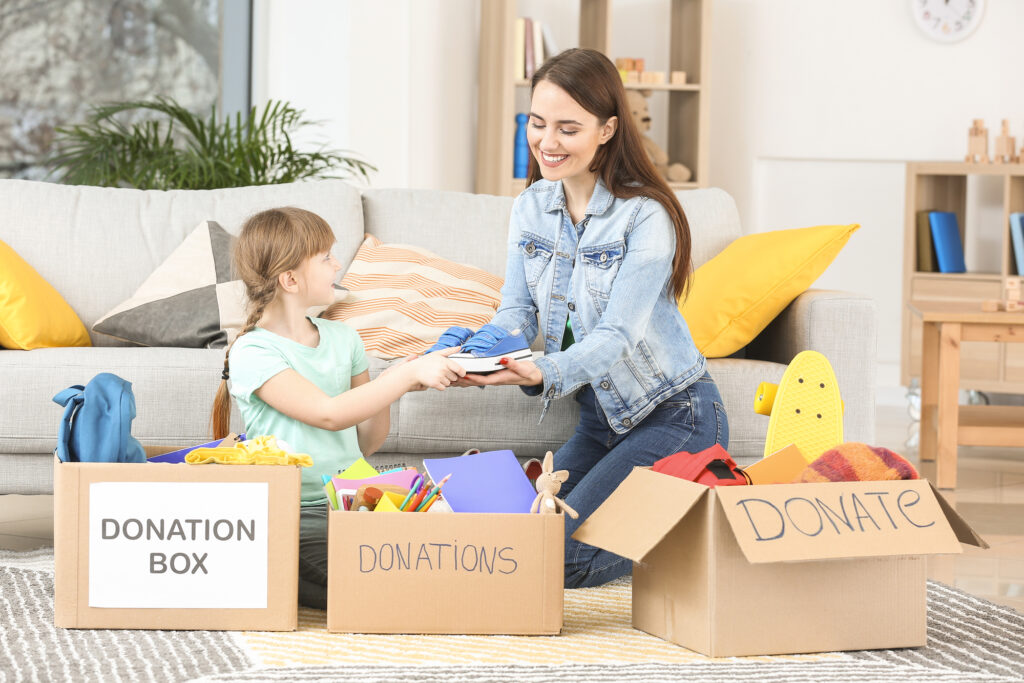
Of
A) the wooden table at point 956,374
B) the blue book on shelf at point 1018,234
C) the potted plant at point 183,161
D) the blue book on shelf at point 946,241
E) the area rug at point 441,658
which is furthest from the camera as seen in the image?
the blue book on shelf at point 946,241

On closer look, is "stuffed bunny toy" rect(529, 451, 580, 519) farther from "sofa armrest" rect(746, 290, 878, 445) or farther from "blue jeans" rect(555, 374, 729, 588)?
"sofa armrest" rect(746, 290, 878, 445)

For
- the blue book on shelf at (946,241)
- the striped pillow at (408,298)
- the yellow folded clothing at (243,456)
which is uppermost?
the blue book on shelf at (946,241)

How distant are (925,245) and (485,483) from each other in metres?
3.59

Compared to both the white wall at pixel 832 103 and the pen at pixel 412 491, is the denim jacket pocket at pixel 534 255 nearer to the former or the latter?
the pen at pixel 412 491

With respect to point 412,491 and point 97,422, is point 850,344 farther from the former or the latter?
point 97,422

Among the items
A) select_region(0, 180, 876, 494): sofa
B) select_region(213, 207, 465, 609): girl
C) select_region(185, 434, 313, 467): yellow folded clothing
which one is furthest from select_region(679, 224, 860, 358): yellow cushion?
select_region(185, 434, 313, 467): yellow folded clothing

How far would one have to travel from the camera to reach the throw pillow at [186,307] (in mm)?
2541

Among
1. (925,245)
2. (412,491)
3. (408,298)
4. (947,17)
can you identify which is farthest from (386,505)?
(947,17)

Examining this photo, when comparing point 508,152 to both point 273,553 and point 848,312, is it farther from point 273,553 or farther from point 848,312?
point 273,553

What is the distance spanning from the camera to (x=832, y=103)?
5234 millimetres

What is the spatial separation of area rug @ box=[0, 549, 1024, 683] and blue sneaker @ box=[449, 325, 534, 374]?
41 centimetres

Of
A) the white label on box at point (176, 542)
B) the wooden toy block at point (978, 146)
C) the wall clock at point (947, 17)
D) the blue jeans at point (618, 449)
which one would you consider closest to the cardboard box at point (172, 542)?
A: the white label on box at point (176, 542)

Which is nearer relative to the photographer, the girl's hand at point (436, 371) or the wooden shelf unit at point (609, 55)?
the girl's hand at point (436, 371)

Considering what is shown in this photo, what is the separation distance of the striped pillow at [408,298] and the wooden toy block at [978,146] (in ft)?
9.72
